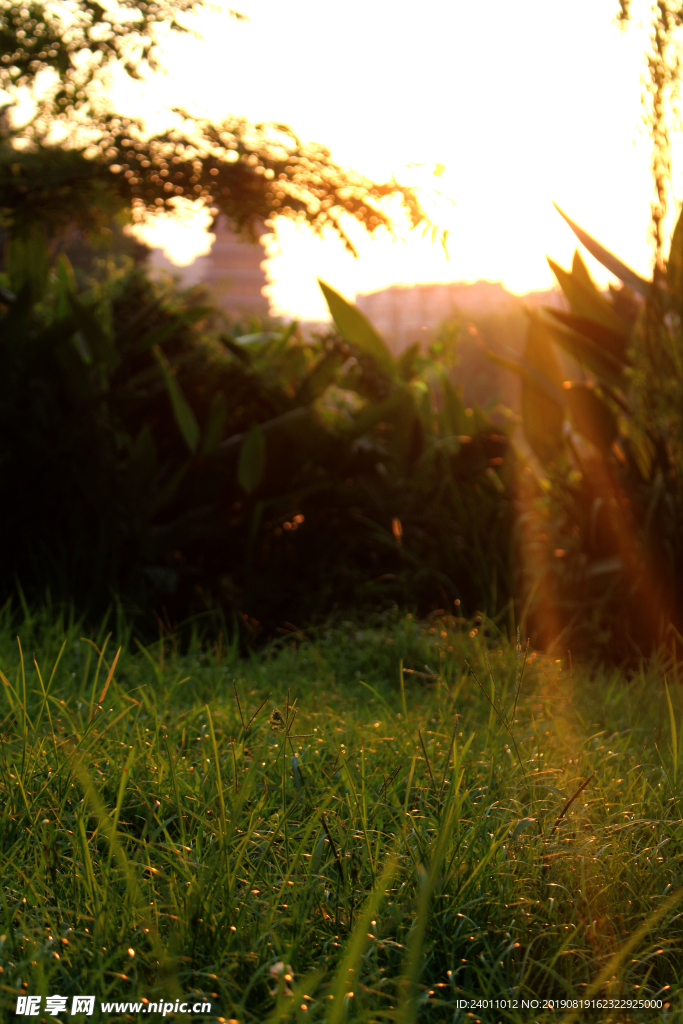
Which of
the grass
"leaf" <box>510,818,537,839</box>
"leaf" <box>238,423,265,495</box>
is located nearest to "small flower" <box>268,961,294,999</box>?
the grass

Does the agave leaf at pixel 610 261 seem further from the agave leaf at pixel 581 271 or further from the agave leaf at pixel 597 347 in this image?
the agave leaf at pixel 581 271

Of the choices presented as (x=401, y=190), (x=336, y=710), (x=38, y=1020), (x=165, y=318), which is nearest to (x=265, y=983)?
(x=38, y=1020)

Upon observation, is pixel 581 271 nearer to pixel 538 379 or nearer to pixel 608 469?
pixel 538 379

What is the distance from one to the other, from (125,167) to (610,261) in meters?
2.20

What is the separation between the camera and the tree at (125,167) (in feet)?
10.1

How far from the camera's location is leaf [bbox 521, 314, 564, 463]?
12.7 ft

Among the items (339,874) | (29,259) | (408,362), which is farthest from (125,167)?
(339,874)

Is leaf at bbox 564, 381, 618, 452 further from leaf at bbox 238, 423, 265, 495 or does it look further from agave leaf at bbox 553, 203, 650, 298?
leaf at bbox 238, 423, 265, 495

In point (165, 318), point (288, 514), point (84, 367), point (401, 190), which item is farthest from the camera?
point (165, 318)

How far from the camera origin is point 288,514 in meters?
3.92

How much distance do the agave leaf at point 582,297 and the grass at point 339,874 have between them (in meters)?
2.52

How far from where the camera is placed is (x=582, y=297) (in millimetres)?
3908

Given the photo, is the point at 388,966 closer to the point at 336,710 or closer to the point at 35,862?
the point at 35,862

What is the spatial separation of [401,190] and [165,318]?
1989 millimetres
